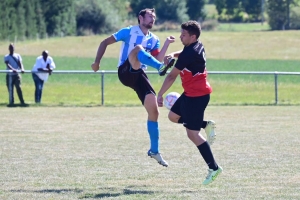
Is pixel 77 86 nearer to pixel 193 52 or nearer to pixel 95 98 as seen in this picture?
pixel 95 98

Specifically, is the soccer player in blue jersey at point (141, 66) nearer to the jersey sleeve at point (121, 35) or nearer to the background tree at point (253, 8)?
the jersey sleeve at point (121, 35)

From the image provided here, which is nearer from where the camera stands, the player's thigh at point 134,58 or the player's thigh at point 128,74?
the player's thigh at point 134,58

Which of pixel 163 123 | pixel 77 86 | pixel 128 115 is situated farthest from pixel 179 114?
pixel 77 86

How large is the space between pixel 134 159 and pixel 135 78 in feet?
5.49

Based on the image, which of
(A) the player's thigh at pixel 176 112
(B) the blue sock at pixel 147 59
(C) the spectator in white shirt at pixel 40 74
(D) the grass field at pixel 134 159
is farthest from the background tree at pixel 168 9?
(B) the blue sock at pixel 147 59

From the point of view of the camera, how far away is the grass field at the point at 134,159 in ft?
24.6

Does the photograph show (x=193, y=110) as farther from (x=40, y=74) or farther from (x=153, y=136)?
(x=40, y=74)

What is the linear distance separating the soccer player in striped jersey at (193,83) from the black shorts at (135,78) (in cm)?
87

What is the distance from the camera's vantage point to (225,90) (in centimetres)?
2436

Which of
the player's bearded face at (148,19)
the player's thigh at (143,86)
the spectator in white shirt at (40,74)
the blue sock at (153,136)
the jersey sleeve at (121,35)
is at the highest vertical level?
the player's bearded face at (148,19)

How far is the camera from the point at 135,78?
343 inches

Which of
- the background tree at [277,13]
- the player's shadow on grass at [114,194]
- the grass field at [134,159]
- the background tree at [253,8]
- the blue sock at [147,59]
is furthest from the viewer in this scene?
the background tree at [253,8]

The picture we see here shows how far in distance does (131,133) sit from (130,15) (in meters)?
88.9

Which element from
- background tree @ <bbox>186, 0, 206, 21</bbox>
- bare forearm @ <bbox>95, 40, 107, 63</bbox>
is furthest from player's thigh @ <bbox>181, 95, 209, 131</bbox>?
background tree @ <bbox>186, 0, 206, 21</bbox>
